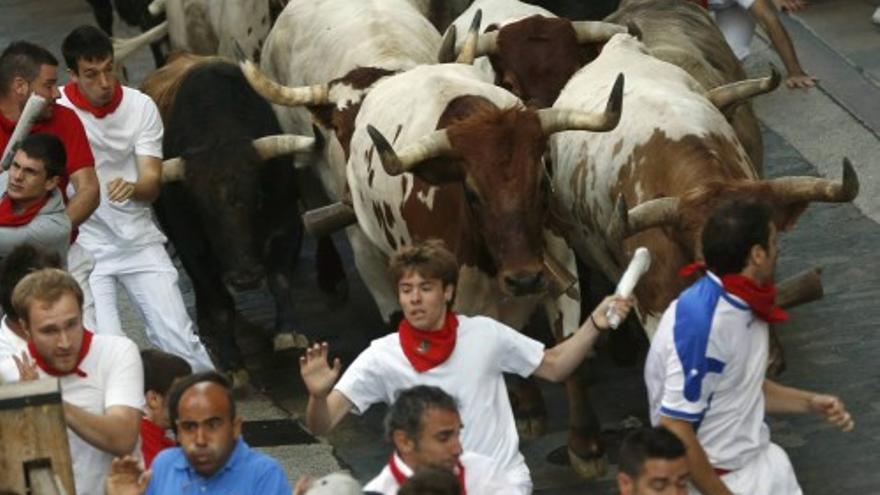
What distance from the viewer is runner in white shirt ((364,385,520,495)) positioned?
962 centimetres

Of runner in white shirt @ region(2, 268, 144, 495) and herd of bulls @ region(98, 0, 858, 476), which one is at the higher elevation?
runner in white shirt @ region(2, 268, 144, 495)

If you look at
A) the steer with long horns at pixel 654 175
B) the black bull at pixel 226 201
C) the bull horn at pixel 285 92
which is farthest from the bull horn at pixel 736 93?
the black bull at pixel 226 201

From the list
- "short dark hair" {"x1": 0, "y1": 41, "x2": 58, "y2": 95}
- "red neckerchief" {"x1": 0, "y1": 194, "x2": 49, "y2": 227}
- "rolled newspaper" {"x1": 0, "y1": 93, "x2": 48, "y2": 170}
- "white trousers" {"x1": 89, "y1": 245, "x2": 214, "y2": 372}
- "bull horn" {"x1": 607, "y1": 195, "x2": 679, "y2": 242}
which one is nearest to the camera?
"bull horn" {"x1": 607, "y1": 195, "x2": 679, "y2": 242}

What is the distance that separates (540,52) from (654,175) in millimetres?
2313

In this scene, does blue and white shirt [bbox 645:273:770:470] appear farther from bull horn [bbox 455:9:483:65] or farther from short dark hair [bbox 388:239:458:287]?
bull horn [bbox 455:9:483:65]

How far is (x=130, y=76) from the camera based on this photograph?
73.3ft

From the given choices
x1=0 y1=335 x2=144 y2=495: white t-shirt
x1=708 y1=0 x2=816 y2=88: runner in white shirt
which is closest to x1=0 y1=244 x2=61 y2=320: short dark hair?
x1=0 y1=335 x2=144 y2=495: white t-shirt

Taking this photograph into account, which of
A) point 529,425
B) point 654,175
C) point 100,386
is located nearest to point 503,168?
point 654,175

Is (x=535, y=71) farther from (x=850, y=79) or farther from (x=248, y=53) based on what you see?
(x=850, y=79)

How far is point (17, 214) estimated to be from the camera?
12492 mm

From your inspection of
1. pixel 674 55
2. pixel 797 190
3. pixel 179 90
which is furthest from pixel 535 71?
pixel 797 190

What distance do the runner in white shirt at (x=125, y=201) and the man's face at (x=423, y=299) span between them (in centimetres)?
356

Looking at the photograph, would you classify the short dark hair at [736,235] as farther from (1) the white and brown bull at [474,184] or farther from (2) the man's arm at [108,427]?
(1) the white and brown bull at [474,184]

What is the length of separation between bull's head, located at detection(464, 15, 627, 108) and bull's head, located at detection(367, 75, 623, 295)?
1964 millimetres
